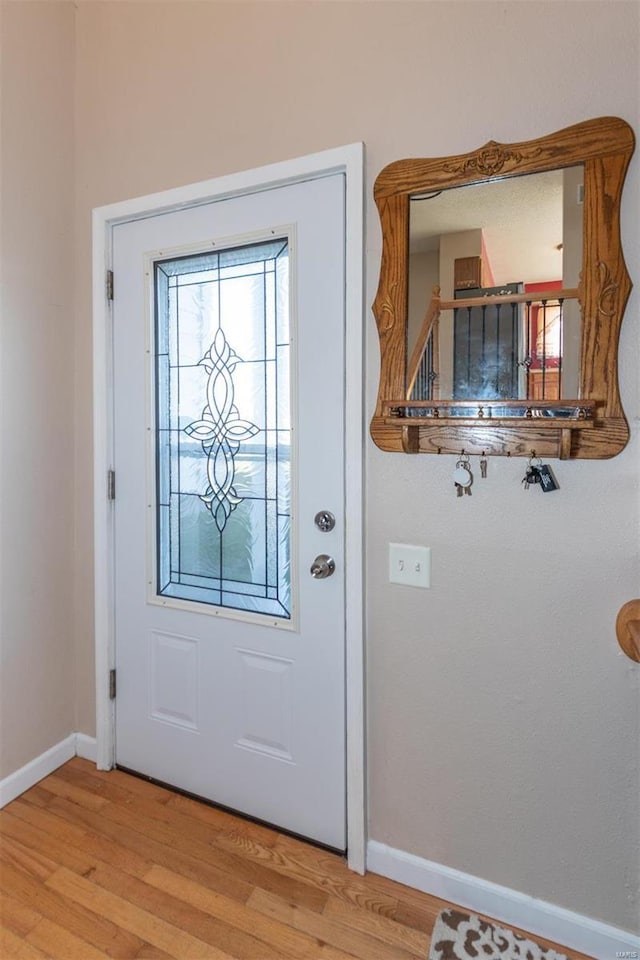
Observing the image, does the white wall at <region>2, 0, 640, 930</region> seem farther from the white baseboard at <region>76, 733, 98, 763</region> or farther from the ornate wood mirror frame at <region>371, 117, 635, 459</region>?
the white baseboard at <region>76, 733, 98, 763</region>

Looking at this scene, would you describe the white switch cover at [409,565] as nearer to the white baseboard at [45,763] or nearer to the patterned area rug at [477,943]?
the patterned area rug at [477,943]

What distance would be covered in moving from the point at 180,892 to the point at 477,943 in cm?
81

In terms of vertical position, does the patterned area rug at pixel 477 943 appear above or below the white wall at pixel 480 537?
below

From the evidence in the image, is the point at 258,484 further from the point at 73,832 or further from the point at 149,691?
the point at 73,832

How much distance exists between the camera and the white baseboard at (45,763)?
70.8 inches

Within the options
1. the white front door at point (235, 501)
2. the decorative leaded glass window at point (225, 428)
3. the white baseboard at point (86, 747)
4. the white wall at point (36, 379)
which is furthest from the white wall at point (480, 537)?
the white baseboard at point (86, 747)

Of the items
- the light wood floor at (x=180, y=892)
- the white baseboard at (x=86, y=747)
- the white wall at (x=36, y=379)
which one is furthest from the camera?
the white baseboard at (x=86, y=747)

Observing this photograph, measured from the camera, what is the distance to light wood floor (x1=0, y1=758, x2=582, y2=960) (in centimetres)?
130

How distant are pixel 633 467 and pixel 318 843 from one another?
1.45 meters

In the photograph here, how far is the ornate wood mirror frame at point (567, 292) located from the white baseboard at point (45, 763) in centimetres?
173

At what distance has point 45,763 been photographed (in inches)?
76.0

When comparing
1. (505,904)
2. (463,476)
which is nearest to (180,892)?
(505,904)

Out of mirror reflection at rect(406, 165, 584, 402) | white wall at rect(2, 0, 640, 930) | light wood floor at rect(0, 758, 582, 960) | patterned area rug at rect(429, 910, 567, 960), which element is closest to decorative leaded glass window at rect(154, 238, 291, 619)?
white wall at rect(2, 0, 640, 930)

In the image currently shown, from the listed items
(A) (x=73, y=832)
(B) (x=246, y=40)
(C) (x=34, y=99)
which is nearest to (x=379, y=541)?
(A) (x=73, y=832)
